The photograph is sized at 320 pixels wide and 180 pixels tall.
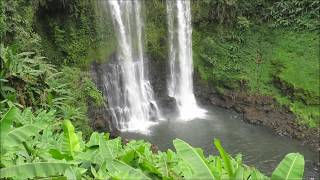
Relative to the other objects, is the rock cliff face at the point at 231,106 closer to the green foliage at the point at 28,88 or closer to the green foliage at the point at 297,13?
the green foliage at the point at 297,13

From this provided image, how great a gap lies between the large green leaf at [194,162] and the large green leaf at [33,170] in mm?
966

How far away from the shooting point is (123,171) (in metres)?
3.90

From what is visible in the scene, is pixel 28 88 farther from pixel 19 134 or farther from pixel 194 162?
pixel 194 162

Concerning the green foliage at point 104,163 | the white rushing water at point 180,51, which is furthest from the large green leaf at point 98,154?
the white rushing water at point 180,51

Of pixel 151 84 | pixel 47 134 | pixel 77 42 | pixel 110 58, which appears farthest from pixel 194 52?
pixel 47 134

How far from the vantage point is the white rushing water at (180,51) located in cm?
2295

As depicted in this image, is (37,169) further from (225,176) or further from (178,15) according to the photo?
(178,15)

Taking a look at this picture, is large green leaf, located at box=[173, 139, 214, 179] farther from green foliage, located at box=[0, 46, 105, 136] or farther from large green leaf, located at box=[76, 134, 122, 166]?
green foliage, located at box=[0, 46, 105, 136]

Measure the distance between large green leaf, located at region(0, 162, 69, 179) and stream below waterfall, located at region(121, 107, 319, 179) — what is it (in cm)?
1272

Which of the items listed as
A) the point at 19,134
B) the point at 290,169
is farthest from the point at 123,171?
→ the point at 290,169

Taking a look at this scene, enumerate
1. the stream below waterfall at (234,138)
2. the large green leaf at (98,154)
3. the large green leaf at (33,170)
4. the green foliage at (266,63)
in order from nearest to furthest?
1. the large green leaf at (33,170)
2. the large green leaf at (98,154)
3. the stream below waterfall at (234,138)
4. the green foliage at (266,63)

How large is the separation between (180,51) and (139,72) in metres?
2.95

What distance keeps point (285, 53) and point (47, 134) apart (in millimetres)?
18771

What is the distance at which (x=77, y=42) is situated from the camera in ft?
66.5
